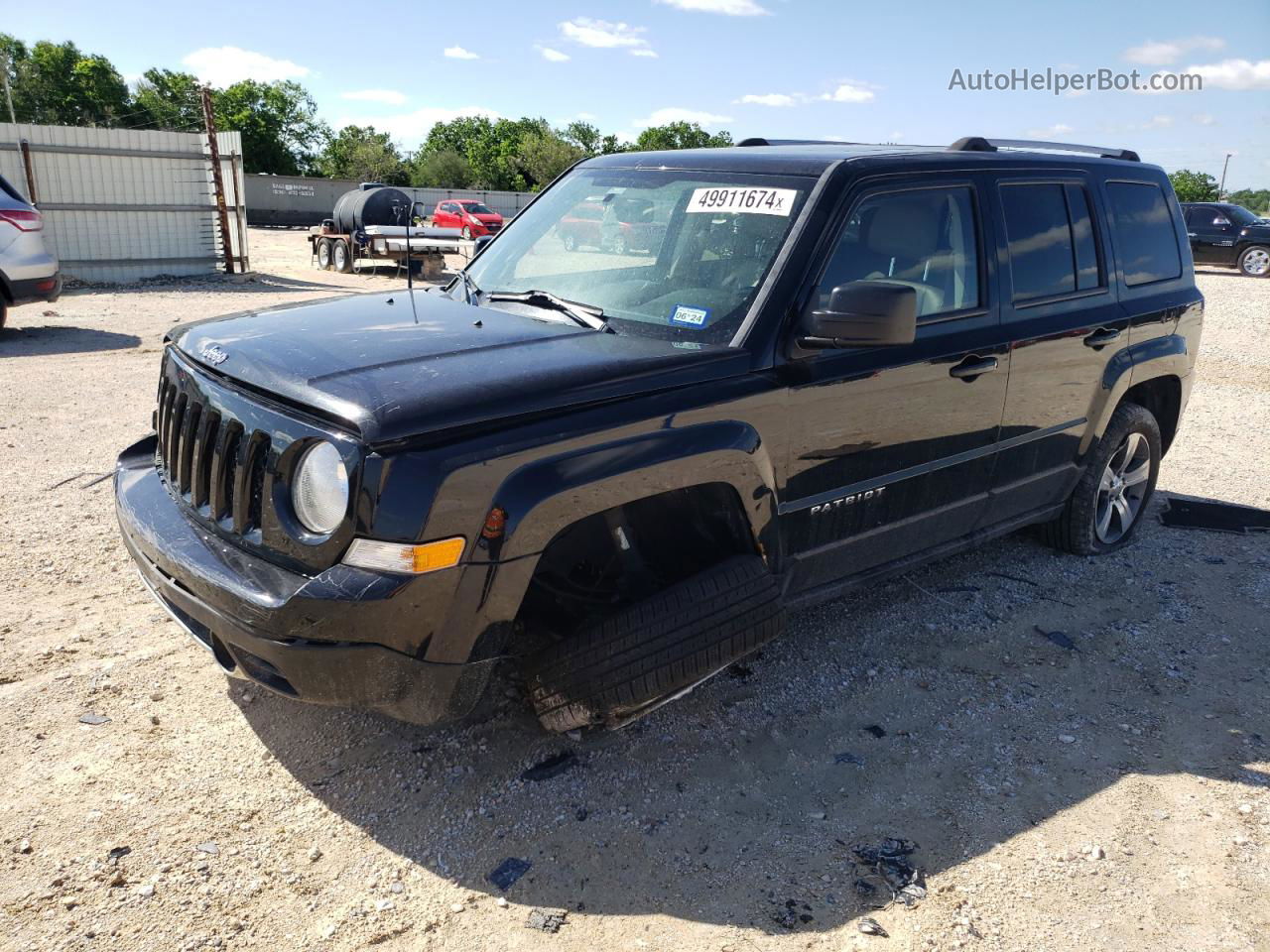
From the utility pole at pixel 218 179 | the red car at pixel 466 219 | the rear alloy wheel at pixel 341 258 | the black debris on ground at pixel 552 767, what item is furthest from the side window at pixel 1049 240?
the red car at pixel 466 219

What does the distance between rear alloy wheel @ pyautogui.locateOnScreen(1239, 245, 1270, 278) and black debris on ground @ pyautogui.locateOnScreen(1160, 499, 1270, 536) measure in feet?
67.4

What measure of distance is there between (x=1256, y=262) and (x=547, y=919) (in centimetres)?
2626

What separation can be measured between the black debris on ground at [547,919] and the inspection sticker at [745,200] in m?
2.39

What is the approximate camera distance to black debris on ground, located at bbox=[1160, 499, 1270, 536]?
5.96 m

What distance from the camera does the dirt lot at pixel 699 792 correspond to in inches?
103

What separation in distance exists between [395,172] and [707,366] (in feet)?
260

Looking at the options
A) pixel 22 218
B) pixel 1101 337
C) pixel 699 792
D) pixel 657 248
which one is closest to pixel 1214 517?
pixel 1101 337

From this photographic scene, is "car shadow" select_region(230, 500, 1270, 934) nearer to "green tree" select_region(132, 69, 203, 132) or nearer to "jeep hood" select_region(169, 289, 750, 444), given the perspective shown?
"jeep hood" select_region(169, 289, 750, 444)

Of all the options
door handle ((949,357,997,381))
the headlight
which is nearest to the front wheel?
door handle ((949,357,997,381))

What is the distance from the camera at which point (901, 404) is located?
11.9 ft

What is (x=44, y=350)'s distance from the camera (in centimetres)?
→ 1079

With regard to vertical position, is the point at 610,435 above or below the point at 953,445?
above

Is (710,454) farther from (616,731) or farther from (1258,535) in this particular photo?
(1258,535)

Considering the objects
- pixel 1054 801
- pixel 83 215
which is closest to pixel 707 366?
pixel 1054 801
